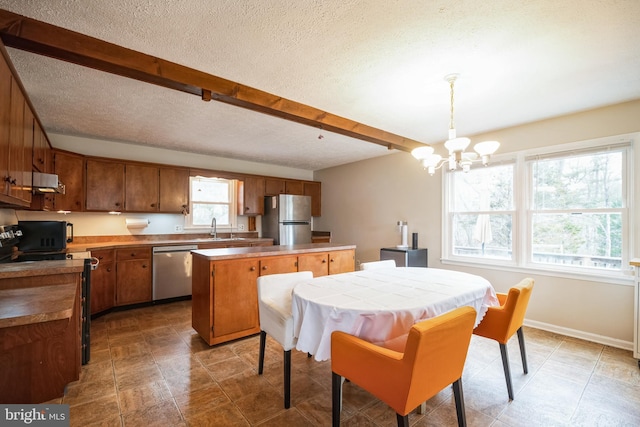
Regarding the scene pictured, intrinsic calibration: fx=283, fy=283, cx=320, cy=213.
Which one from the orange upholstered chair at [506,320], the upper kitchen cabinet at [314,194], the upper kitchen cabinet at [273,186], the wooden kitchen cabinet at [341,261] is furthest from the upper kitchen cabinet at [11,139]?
the upper kitchen cabinet at [314,194]

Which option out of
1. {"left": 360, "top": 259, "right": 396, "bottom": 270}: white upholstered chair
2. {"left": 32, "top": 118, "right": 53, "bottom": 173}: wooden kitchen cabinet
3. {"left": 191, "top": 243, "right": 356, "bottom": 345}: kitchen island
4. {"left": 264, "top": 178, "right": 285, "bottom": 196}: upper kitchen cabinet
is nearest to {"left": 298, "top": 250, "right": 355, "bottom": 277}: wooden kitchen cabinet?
{"left": 191, "top": 243, "right": 356, "bottom": 345}: kitchen island

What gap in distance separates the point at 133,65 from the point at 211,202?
3.45 m

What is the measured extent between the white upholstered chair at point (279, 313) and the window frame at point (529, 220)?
263 centimetres

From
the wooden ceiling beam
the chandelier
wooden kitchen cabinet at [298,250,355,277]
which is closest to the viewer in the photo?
the wooden ceiling beam

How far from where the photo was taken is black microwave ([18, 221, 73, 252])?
9.69 feet

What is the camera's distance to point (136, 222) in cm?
442

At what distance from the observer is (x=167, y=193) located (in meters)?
4.50

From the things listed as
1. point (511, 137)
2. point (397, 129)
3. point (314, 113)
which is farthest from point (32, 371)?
point (511, 137)

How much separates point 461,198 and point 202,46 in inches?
146

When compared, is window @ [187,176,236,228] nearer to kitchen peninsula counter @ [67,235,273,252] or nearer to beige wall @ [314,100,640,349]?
kitchen peninsula counter @ [67,235,273,252]

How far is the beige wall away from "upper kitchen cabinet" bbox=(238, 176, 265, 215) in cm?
158

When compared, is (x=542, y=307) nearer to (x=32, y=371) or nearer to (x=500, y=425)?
(x=500, y=425)

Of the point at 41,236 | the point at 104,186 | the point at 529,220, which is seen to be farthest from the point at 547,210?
the point at 104,186

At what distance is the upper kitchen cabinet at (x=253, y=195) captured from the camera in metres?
5.34
